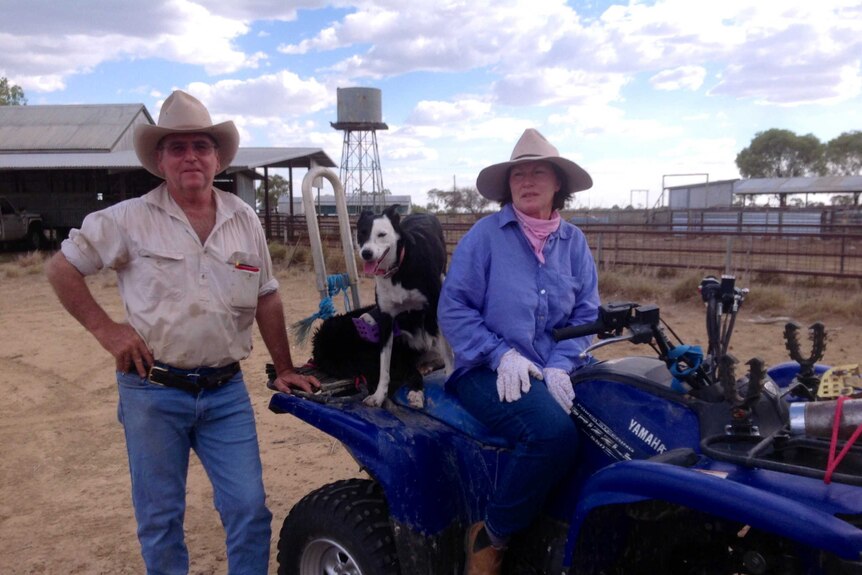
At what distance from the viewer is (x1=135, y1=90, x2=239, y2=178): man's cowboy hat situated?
8.79 ft

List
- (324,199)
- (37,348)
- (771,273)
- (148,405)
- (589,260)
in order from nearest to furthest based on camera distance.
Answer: (148,405) → (589,260) → (37,348) → (771,273) → (324,199)

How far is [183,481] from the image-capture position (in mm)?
2734

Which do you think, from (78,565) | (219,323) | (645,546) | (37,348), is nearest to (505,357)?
(645,546)

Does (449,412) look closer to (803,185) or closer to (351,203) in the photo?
(351,203)

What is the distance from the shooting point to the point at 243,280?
2.73 meters

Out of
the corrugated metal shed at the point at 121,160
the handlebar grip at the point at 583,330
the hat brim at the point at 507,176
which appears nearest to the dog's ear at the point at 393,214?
the hat brim at the point at 507,176

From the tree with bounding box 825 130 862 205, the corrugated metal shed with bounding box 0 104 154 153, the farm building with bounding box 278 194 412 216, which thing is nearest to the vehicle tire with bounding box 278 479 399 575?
the farm building with bounding box 278 194 412 216

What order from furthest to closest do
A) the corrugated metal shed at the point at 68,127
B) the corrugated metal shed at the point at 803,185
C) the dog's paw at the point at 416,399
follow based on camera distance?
the corrugated metal shed at the point at 803,185
the corrugated metal shed at the point at 68,127
the dog's paw at the point at 416,399

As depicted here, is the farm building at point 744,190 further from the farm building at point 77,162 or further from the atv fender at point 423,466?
the atv fender at point 423,466

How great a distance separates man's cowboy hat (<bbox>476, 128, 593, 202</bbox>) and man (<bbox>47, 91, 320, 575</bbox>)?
3.21 ft

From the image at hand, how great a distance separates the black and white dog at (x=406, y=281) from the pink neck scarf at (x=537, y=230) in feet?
3.00

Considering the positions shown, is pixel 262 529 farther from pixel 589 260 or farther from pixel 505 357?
pixel 589 260

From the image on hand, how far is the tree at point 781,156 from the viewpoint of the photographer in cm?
5697

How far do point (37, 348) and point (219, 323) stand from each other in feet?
21.4
